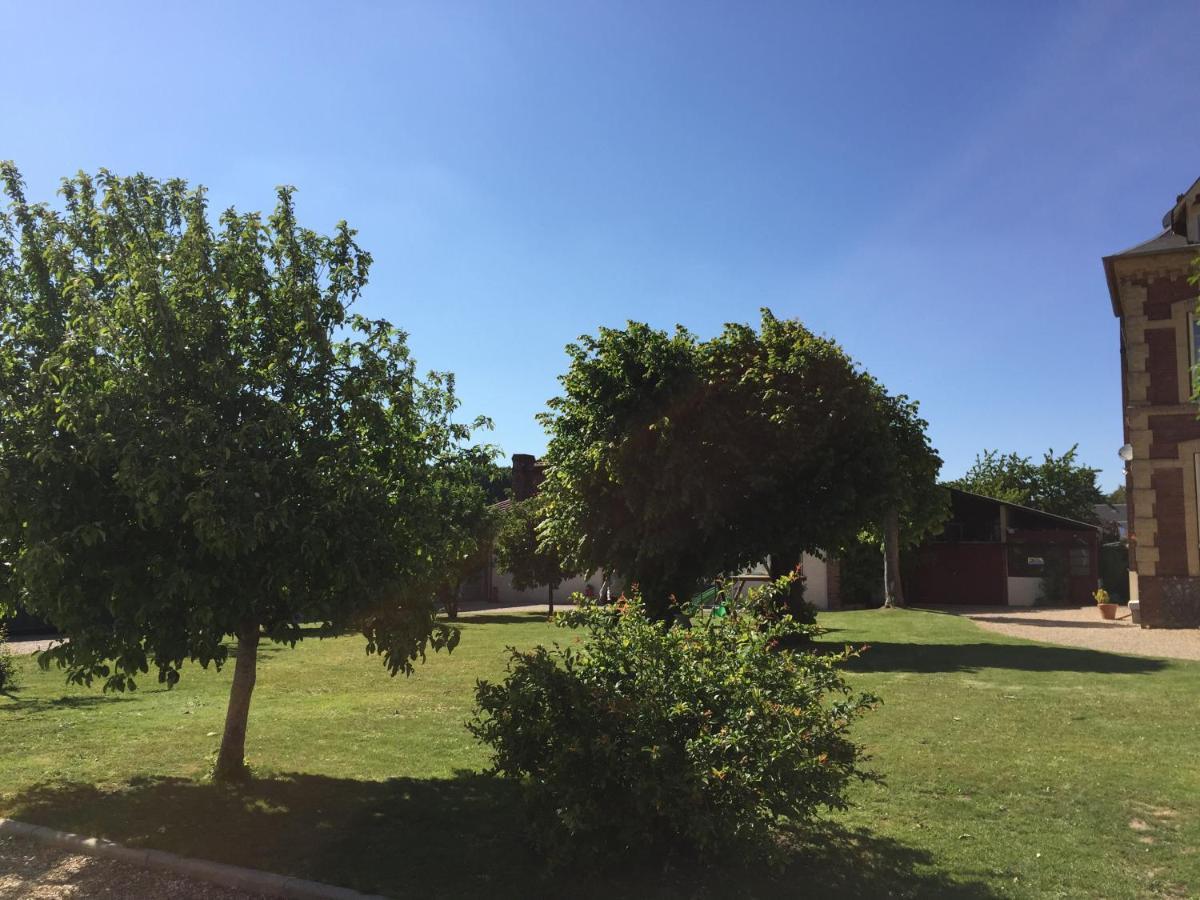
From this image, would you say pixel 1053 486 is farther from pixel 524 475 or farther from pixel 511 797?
pixel 511 797

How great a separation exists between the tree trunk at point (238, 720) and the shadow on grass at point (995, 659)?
958 cm

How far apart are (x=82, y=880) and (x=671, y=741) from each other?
357 cm

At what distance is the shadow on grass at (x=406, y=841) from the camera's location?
4.75 meters

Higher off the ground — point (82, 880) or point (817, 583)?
point (817, 583)

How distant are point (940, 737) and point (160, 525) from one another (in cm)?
708

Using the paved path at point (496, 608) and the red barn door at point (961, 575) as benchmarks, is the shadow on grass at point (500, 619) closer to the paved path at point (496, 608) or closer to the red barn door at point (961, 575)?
the paved path at point (496, 608)

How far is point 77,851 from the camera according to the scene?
5.64 metres

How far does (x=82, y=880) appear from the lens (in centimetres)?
519

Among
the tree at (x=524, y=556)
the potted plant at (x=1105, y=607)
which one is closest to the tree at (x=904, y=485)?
the potted plant at (x=1105, y=607)

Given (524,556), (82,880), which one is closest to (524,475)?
(524,556)

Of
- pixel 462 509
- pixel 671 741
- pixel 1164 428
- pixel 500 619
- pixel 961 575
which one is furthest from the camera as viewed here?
pixel 961 575

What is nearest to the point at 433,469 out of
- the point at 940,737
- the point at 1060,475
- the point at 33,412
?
the point at 33,412

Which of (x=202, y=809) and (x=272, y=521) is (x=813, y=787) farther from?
(x=202, y=809)

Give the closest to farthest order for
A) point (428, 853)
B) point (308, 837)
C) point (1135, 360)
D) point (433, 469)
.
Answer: point (428, 853) < point (308, 837) < point (433, 469) < point (1135, 360)
